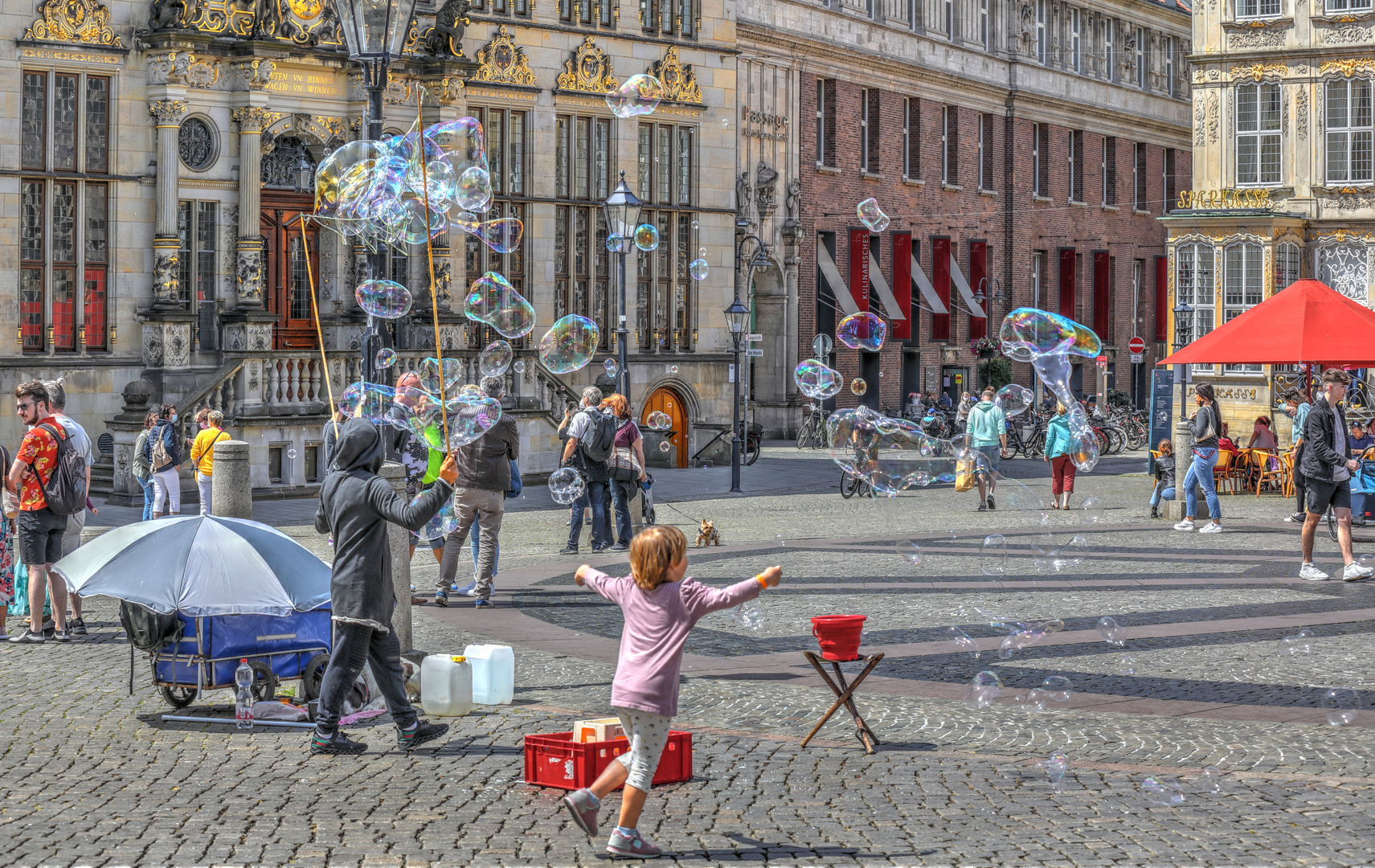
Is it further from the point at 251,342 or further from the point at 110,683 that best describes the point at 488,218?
the point at 110,683

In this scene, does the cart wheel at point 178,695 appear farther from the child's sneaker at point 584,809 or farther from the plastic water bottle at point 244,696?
the child's sneaker at point 584,809

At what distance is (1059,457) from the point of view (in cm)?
2559

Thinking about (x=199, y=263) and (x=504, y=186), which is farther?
(x=504, y=186)

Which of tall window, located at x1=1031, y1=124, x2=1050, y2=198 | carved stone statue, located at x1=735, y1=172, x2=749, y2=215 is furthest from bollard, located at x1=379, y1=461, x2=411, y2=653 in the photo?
tall window, located at x1=1031, y1=124, x2=1050, y2=198

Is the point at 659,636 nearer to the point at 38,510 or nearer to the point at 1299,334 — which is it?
the point at 38,510

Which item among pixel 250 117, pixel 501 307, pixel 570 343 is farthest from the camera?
pixel 250 117

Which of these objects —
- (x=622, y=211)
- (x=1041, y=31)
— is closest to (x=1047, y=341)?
(x=622, y=211)

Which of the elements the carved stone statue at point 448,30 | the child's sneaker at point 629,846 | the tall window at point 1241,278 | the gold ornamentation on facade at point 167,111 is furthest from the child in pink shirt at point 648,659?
the tall window at point 1241,278

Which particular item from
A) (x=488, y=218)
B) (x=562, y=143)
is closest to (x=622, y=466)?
(x=488, y=218)

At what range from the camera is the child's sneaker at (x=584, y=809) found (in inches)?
287

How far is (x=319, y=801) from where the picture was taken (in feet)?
26.9

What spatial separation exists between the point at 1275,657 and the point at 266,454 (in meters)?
18.2

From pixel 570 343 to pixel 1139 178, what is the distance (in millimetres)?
47905

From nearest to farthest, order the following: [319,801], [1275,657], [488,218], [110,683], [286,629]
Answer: [319,801] → [286,629] → [110,683] → [1275,657] → [488,218]
